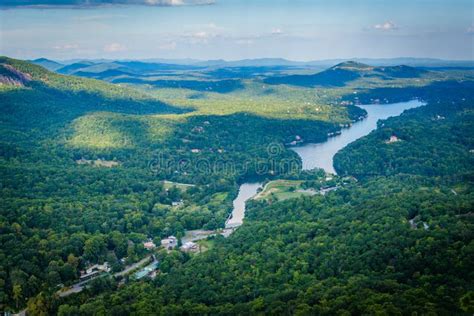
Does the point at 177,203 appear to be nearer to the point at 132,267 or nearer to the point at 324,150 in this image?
the point at 132,267

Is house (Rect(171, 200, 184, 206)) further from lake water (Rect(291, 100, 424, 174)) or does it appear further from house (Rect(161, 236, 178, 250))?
lake water (Rect(291, 100, 424, 174))

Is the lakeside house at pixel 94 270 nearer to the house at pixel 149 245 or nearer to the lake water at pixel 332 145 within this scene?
the house at pixel 149 245

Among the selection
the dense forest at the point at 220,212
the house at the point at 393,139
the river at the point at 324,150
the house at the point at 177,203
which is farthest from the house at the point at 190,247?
the house at the point at 393,139

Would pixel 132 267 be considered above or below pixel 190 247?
below

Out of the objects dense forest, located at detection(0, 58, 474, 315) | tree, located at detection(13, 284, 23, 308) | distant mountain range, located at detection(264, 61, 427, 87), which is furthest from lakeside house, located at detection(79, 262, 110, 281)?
distant mountain range, located at detection(264, 61, 427, 87)

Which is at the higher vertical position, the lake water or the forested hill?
the forested hill

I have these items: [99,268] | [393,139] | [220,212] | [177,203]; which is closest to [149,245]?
[99,268]
